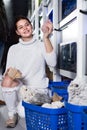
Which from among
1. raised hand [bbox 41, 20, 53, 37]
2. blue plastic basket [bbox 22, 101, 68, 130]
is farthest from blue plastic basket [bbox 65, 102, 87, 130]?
raised hand [bbox 41, 20, 53, 37]

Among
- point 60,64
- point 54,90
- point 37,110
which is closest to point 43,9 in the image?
point 60,64

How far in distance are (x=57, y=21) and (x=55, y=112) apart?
150 cm

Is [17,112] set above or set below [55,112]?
below

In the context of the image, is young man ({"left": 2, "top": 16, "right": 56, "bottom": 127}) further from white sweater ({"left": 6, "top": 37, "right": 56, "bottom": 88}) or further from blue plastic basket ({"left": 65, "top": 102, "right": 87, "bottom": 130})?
blue plastic basket ({"left": 65, "top": 102, "right": 87, "bottom": 130})

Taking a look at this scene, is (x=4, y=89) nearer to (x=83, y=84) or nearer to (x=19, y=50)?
(x=19, y=50)

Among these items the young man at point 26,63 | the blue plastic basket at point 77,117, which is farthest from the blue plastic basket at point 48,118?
the young man at point 26,63

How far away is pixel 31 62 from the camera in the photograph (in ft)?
7.24

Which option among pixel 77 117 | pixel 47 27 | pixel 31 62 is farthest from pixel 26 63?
pixel 77 117

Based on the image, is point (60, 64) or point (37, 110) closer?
point (37, 110)

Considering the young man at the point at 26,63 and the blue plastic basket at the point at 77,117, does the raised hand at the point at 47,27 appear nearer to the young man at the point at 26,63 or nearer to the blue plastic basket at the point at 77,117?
the young man at the point at 26,63

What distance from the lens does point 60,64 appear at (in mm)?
2428

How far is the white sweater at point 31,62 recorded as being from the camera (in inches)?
86.4

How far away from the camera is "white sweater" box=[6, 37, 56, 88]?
219 centimetres

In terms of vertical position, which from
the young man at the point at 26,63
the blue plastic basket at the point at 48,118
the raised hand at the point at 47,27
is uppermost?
the raised hand at the point at 47,27
